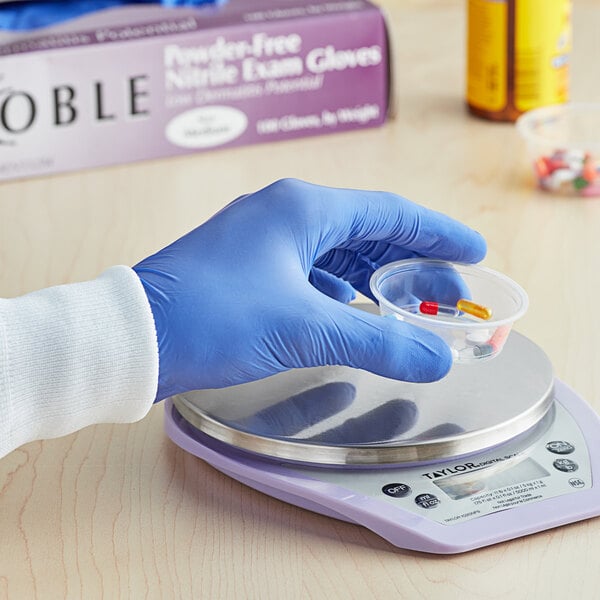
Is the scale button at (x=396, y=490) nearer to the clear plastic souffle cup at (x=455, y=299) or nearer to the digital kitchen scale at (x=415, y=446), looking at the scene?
the digital kitchen scale at (x=415, y=446)

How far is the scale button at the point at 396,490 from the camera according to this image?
70 cm

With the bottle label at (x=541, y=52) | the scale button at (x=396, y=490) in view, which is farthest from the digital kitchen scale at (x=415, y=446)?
the bottle label at (x=541, y=52)

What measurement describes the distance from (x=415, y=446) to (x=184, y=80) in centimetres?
69

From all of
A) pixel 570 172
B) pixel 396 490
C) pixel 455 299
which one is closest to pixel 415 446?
pixel 396 490

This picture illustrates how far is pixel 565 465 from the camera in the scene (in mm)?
731

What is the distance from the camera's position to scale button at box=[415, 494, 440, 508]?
0.69 m

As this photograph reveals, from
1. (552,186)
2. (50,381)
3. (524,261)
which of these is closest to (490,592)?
(50,381)

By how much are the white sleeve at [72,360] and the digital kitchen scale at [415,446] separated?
78 mm

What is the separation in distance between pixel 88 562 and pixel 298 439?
15cm

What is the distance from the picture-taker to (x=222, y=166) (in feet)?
4.28

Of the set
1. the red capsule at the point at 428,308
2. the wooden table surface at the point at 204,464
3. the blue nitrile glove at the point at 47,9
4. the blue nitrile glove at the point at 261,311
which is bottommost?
the wooden table surface at the point at 204,464

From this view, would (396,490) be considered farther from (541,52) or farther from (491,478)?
(541,52)

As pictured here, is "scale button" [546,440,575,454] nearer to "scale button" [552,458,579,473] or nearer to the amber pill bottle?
"scale button" [552,458,579,473]

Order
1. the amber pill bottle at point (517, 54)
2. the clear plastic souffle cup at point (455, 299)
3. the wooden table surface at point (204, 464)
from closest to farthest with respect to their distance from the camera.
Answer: the wooden table surface at point (204, 464)
the clear plastic souffle cup at point (455, 299)
the amber pill bottle at point (517, 54)
